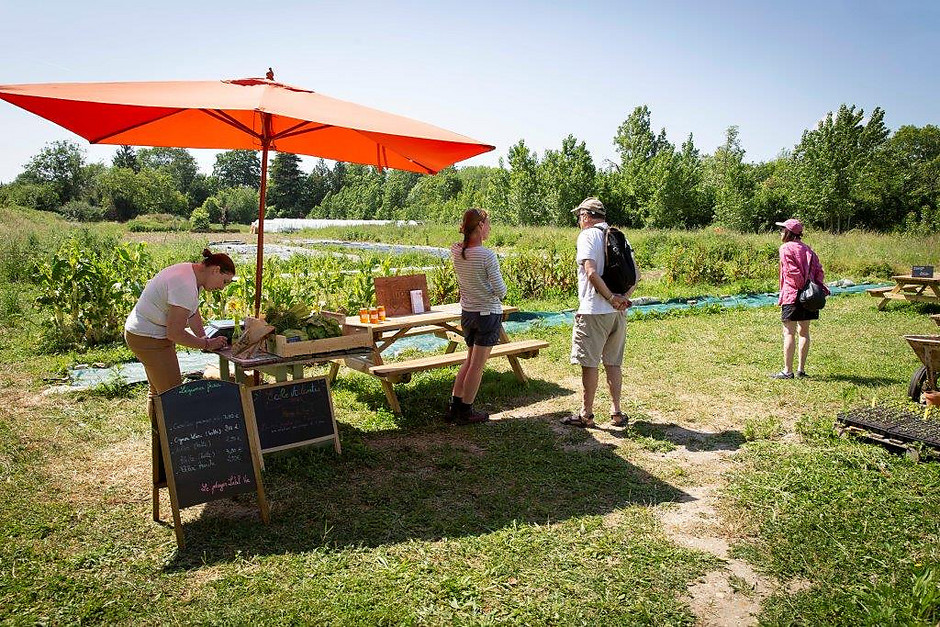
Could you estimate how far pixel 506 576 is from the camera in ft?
11.1

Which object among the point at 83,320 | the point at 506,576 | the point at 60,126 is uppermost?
the point at 60,126

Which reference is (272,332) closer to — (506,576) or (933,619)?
(506,576)

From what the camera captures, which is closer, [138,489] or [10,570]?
[10,570]

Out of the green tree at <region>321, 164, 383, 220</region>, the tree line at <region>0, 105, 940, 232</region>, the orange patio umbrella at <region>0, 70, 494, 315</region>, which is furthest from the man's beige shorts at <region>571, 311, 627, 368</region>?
the green tree at <region>321, 164, 383, 220</region>

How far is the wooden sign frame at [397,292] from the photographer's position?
6711 mm

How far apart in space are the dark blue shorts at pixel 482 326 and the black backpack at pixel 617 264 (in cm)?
98

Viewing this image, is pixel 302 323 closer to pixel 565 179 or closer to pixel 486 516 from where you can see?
pixel 486 516

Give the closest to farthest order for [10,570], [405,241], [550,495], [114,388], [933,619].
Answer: [933,619]
[10,570]
[550,495]
[114,388]
[405,241]

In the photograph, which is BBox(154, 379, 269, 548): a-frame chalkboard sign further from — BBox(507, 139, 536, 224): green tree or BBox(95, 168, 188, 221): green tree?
BBox(95, 168, 188, 221): green tree

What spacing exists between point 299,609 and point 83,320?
22.5ft

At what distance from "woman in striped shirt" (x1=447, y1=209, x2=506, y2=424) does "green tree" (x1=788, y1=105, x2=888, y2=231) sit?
1652 inches

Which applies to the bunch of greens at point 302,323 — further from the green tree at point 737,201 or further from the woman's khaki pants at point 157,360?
the green tree at point 737,201

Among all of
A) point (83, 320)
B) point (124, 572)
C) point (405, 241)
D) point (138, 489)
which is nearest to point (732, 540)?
point (124, 572)

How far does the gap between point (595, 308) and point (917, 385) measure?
3.41 metres
